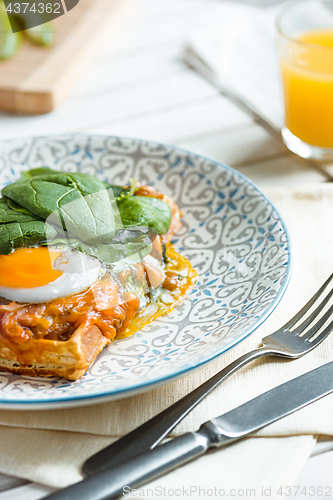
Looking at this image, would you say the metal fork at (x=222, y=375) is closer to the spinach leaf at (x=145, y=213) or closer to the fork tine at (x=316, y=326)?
the fork tine at (x=316, y=326)

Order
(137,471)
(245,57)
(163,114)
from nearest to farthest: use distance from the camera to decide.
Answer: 1. (137,471)
2. (163,114)
3. (245,57)

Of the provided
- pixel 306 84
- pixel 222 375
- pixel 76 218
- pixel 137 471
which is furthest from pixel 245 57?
pixel 137 471

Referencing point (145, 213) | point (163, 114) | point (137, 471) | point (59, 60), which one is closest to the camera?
point (137, 471)

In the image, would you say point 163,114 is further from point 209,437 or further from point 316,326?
point 209,437

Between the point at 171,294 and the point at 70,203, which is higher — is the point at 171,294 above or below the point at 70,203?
below

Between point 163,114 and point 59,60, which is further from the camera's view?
point 59,60

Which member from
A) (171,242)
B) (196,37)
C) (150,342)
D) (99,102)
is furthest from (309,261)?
(196,37)
